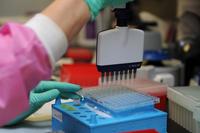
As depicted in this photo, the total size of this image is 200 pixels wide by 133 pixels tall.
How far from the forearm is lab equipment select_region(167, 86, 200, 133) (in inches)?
11.9

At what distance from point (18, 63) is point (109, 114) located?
237 millimetres

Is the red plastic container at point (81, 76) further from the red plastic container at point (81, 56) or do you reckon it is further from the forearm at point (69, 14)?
the forearm at point (69, 14)

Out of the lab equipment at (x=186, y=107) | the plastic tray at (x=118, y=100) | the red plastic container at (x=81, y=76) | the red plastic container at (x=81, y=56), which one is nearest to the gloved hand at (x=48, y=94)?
the plastic tray at (x=118, y=100)

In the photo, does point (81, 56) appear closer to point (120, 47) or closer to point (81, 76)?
point (81, 76)

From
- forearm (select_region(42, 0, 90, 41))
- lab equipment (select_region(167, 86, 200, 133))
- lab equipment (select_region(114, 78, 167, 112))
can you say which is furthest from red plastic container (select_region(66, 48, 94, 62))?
forearm (select_region(42, 0, 90, 41))

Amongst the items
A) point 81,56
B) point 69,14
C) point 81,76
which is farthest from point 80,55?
point 69,14

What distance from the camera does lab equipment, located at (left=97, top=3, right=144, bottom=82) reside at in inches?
32.0

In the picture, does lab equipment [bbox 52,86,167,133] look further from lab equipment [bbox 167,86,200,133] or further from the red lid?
the red lid

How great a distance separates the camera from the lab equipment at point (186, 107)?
838 millimetres

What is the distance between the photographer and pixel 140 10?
7.93 feet

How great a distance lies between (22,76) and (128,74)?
1.06ft

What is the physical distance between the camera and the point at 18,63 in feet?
2.07

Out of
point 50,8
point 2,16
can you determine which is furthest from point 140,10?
point 50,8

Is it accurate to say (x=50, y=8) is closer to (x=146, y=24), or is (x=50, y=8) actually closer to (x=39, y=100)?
(x=39, y=100)
